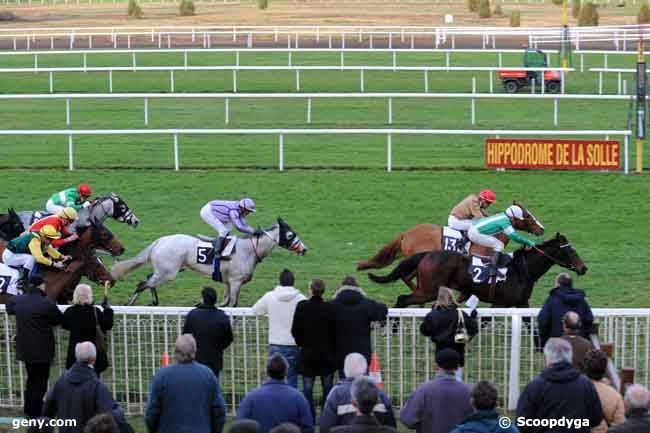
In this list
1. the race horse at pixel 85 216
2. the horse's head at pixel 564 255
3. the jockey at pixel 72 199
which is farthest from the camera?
the jockey at pixel 72 199

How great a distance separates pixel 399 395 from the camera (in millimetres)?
8703

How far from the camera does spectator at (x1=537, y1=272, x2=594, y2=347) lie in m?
8.38

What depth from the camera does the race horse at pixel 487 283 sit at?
35.2ft

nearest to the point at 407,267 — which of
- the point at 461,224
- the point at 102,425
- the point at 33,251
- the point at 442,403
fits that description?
the point at 461,224

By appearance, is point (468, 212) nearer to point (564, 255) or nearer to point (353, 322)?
point (564, 255)

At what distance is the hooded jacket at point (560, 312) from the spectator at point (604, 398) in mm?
1681

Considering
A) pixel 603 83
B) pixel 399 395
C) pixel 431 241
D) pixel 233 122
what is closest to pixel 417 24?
pixel 603 83

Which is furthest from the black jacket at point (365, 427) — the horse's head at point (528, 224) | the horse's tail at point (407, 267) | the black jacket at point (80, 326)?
the horse's head at point (528, 224)

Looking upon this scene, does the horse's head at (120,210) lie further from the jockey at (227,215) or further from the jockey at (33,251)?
the jockey at (33,251)

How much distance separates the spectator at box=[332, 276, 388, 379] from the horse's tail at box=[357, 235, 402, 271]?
11.3 ft

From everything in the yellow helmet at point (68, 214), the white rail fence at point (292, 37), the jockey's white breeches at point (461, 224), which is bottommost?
the jockey's white breeches at point (461, 224)

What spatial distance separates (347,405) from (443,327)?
5.61 ft

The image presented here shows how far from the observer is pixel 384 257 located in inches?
461

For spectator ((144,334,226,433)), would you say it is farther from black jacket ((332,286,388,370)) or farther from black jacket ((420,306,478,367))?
black jacket ((420,306,478,367))
